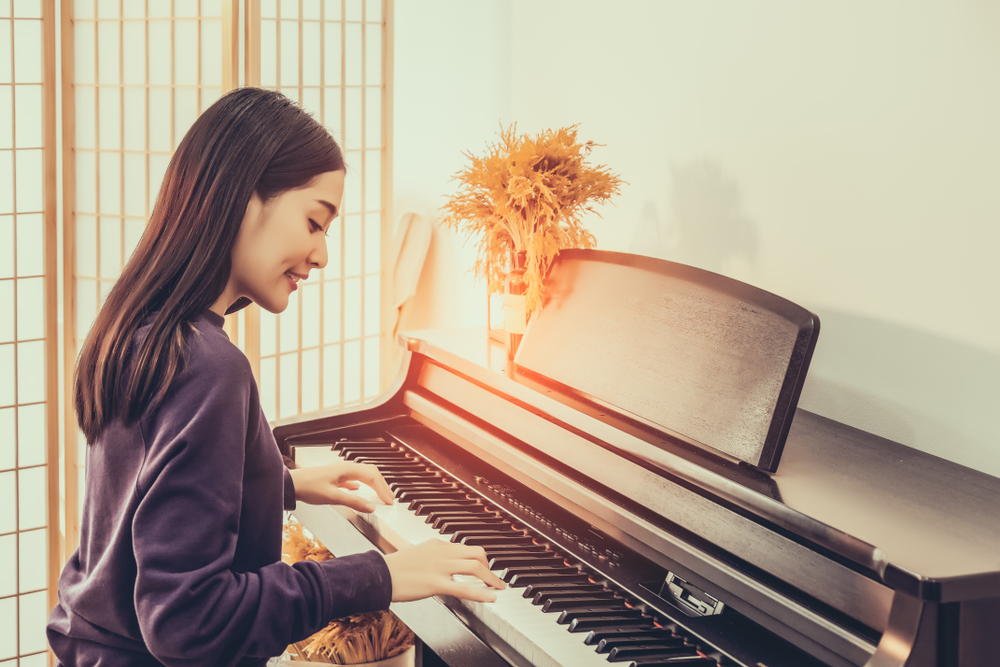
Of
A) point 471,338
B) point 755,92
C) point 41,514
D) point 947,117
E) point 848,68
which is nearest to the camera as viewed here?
point 947,117

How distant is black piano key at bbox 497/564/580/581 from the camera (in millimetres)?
1499

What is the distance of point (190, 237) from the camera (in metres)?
1.25

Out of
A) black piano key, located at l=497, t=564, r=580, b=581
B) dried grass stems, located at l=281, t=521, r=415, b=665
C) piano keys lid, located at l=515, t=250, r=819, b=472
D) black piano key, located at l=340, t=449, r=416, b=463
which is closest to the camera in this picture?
piano keys lid, located at l=515, t=250, r=819, b=472

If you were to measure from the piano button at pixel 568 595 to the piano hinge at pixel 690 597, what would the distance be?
0.29 ft

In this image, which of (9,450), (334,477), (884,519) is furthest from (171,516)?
(9,450)

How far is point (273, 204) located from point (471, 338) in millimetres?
1059

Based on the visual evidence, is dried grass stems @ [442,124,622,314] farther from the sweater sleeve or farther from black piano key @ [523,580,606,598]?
the sweater sleeve

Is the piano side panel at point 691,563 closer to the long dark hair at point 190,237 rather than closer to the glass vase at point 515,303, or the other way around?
the glass vase at point 515,303

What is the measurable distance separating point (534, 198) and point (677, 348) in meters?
0.56

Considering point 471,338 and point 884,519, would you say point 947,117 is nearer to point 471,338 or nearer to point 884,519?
point 884,519

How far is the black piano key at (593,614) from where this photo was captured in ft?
4.46

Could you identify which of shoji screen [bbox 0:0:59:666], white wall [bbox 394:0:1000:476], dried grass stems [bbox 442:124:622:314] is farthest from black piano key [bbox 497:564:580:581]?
shoji screen [bbox 0:0:59:666]

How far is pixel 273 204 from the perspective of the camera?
4.23 feet

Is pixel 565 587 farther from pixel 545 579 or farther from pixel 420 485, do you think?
pixel 420 485
